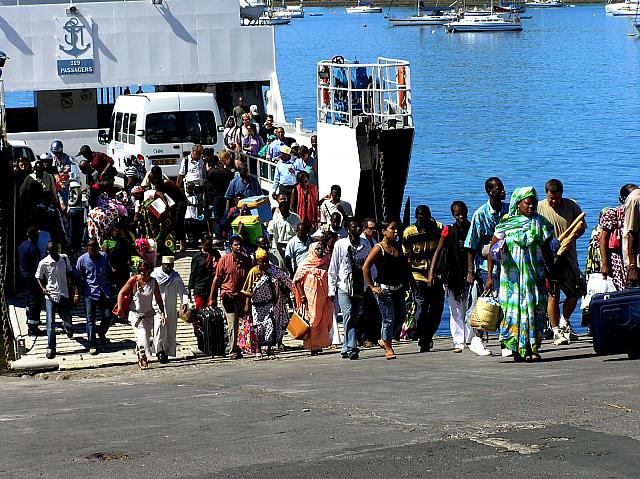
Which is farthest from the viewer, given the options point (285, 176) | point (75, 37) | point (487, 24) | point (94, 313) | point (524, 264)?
point (487, 24)

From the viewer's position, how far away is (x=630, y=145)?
2339 inches

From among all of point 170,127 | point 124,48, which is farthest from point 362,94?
point 124,48

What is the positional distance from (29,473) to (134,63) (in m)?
20.8

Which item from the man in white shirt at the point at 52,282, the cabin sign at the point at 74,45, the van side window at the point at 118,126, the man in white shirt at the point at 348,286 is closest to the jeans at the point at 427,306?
the man in white shirt at the point at 348,286

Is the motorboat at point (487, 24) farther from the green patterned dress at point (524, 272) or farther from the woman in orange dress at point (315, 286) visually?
the green patterned dress at point (524, 272)

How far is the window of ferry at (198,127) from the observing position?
77.3 feet

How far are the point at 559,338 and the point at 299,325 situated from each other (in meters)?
2.94

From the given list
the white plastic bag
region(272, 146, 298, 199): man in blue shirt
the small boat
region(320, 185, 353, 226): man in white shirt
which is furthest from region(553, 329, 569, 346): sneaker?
the small boat

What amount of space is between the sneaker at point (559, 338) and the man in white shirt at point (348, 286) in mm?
2080

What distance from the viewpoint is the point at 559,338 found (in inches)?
543

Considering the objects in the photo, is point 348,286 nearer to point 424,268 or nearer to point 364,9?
point 424,268

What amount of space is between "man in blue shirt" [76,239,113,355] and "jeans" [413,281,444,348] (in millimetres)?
4109

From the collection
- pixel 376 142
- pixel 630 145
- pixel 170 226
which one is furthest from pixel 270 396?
pixel 630 145

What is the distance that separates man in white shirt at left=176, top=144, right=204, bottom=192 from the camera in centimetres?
2109
